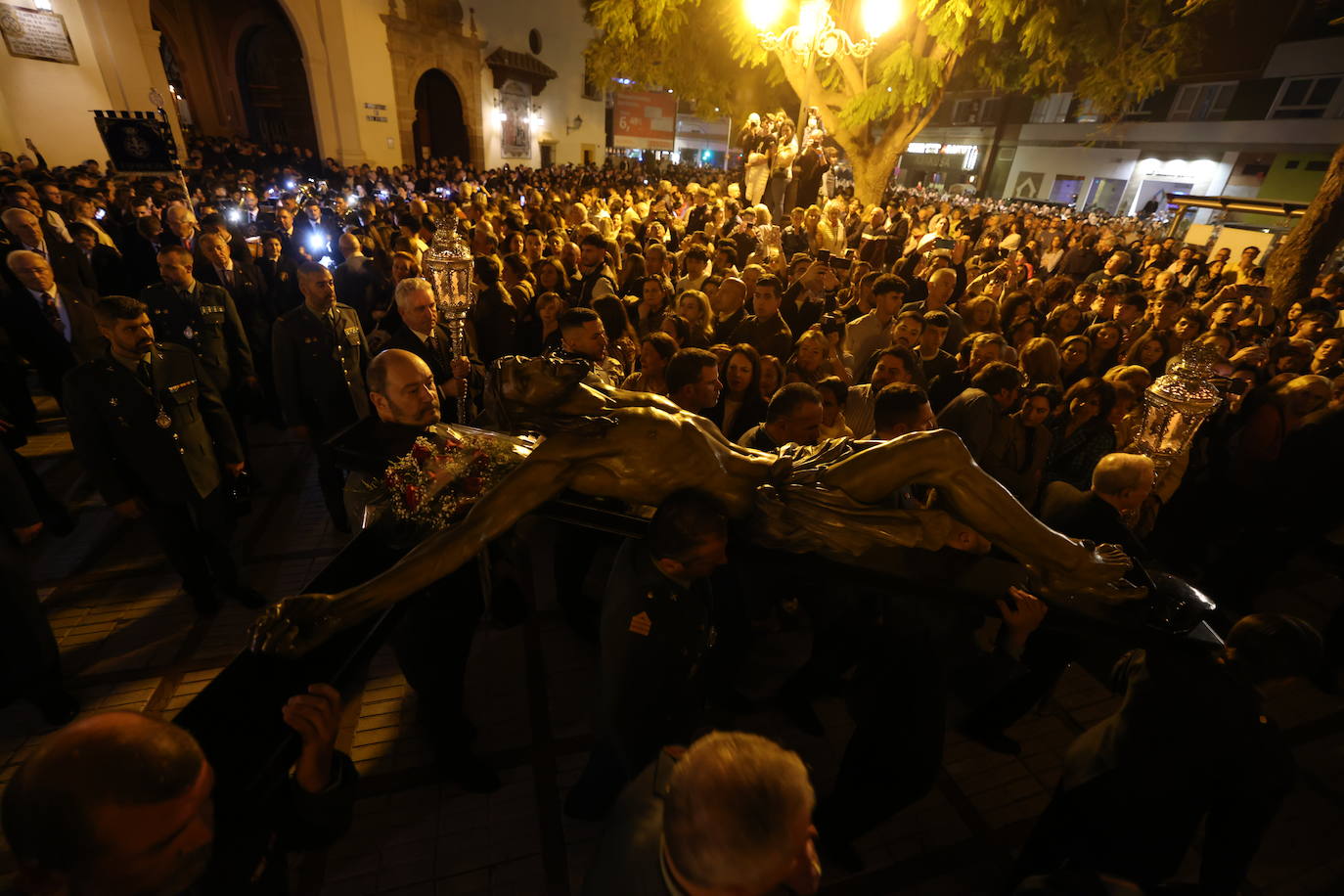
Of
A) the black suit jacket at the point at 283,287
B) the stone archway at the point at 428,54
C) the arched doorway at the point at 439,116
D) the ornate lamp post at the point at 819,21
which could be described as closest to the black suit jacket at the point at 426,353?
the black suit jacket at the point at 283,287

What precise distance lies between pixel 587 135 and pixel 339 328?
106 feet

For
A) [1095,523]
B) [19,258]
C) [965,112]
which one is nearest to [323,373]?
[19,258]

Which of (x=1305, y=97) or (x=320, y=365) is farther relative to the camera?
(x=1305, y=97)

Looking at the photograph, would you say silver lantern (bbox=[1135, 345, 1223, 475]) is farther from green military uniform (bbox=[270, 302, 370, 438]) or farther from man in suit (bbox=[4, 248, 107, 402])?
man in suit (bbox=[4, 248, 107, 402])

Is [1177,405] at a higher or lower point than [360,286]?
higher

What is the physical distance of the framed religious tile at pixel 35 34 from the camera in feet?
39.7

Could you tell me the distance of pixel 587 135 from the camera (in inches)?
1256

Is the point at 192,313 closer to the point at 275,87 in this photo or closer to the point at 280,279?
the point at 280,279

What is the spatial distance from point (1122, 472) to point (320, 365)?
16.0ft

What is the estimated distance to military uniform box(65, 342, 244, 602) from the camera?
313cm

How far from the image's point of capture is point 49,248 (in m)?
5.71

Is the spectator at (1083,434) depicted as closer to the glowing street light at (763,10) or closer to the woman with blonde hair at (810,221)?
the woman with blonde hair at (810,221)

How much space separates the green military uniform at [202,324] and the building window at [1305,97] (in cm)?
3469

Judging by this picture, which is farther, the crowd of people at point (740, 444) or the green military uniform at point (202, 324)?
the green military uniform at point (202, 324)
